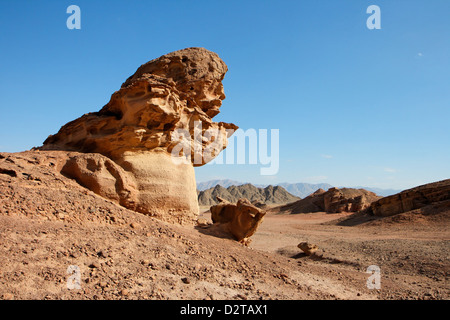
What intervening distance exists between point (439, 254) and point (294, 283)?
6093mm

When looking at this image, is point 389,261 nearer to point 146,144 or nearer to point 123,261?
point 146,144

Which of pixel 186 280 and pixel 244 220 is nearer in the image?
pixel 186 280

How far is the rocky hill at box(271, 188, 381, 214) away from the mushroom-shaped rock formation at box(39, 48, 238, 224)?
83.6 ft

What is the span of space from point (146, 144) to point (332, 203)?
2767 centimetres

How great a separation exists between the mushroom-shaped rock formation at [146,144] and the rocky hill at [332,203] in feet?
83.6

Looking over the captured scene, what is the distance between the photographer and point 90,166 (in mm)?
6660

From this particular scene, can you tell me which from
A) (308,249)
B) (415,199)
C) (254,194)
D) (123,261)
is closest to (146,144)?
(123,261)

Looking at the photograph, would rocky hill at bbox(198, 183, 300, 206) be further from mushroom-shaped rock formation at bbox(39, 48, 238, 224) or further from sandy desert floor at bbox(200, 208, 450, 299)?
mushroom-shaped rock formation at bbox(39, 48, 238, 224)

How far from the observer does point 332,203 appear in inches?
1241

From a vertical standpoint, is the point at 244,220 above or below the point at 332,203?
above

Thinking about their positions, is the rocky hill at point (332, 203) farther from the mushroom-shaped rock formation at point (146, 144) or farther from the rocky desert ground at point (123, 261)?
the mushroom-shaped rock formation at point (146, 144)

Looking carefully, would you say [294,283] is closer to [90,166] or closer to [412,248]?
[90,166]

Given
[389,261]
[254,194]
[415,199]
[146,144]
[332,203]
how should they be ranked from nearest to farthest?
[146,144]
[389,261]
[415,199]
[332,203]
[254,194]
